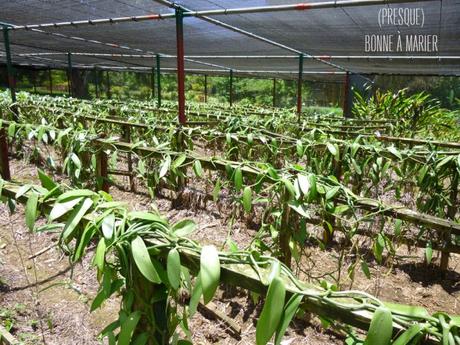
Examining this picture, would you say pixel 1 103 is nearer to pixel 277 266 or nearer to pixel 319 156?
pixel 319 156

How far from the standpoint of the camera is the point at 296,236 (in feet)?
Result: 4.42

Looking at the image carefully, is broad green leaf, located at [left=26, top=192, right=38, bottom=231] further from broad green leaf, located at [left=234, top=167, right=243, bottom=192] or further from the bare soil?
broad green leaf, located at [left=234, top=167, right=243, bottom=192]

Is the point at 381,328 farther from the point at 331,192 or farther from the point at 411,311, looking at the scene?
the point at 331,192

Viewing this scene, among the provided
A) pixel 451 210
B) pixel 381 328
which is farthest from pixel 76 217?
pixel 451 210

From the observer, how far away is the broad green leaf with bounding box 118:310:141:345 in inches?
27.8

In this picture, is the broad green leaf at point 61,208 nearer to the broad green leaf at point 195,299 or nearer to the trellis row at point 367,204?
the broad green leaf at point 195,299

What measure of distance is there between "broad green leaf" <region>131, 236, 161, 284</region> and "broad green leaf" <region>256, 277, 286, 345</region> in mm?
200

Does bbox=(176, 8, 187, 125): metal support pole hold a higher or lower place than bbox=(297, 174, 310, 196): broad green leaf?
higher

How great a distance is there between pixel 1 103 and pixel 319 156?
4.15m

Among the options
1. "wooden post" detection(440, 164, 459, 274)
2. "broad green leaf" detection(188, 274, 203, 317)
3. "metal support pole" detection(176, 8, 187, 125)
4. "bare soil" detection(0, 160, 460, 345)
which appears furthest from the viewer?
"metal support pole" detection(176, 8, 187, 125)

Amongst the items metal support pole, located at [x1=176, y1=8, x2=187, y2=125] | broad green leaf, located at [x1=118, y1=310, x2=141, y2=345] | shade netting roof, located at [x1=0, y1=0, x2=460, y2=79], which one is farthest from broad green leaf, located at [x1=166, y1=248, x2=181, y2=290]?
metal support pole, located at [x1=176, y1=8, x2=187, y2=125]

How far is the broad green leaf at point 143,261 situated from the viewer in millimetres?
661

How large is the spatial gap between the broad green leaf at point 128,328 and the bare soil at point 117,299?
1.78 ft

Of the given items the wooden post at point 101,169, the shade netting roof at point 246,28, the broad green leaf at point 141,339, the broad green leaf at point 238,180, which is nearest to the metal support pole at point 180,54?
the shade netting roof at point 246,28
